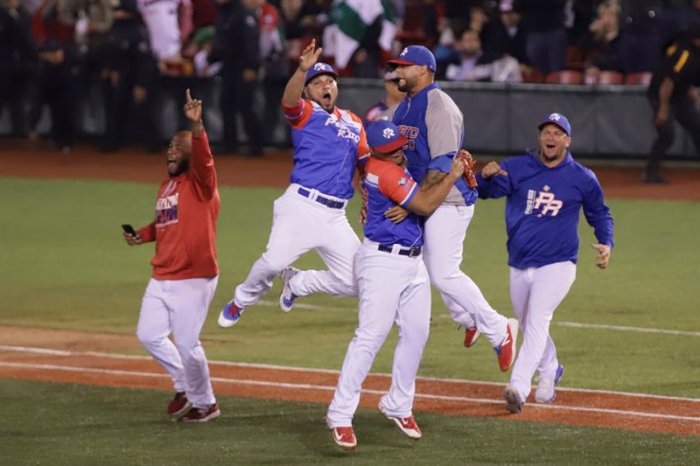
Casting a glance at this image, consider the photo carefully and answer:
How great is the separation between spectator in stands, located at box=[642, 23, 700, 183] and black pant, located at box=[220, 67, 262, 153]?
20.6 feet

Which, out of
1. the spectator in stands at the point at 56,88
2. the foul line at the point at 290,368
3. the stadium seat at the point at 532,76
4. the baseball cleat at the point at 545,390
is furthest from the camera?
the spectator in stands at the point at 56,88

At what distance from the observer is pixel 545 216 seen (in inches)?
429

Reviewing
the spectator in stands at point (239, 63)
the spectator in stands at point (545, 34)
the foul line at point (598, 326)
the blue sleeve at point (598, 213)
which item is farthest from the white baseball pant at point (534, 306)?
the spectator in stands at point (239, 63)

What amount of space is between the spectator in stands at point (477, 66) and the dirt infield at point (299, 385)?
11.8m

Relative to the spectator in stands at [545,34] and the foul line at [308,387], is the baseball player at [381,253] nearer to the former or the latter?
the foul line at [308,387]

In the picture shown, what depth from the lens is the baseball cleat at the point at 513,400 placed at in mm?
10680

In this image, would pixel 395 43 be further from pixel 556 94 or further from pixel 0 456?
pixel 0 456

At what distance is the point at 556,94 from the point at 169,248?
14.1m

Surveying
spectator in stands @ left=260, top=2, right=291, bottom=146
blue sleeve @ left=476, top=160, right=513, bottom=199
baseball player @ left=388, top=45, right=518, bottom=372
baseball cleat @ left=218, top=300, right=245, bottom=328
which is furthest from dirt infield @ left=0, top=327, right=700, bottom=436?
spectator in stands @ left=260, top=2, right=291, bottom=146

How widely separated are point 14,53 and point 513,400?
18198mm

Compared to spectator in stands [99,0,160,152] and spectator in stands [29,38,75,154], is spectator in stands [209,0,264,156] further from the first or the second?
spectator in stands [29,38,75,154]

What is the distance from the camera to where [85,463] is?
9.39 m

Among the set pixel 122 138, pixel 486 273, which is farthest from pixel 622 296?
pixel 122 138

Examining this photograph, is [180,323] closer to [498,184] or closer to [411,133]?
[411,133]
